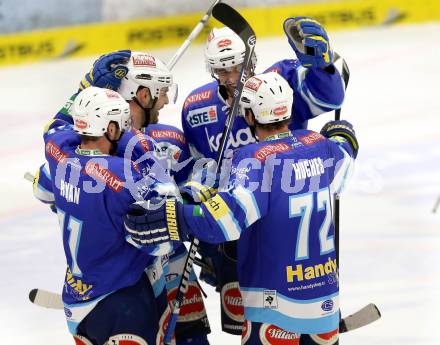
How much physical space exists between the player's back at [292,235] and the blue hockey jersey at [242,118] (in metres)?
0.43

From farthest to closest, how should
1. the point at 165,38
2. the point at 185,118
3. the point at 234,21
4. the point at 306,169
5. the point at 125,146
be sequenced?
the point at 165,38 → the point at 185,118 → the point at 234,21 → the point at 125,146 → the point at 306,169

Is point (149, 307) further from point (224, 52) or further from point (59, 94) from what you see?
point (59, 94)

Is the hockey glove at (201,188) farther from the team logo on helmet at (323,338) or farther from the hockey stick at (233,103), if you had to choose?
the team logo on helmet at (323,338)

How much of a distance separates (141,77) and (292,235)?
98 centimetres

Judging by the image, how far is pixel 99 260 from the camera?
3.89 m

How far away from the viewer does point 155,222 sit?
3.71m

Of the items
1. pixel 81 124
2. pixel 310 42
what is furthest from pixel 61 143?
pixel 310 42

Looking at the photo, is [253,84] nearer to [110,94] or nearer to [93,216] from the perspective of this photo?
[110,94]

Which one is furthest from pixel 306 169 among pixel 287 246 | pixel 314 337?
pixel 314 337

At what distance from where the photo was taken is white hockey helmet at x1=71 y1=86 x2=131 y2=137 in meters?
3.80

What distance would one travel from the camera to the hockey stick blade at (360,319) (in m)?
4.75

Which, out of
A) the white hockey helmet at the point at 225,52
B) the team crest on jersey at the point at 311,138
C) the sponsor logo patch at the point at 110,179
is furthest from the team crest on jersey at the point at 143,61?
the team crest on jersey at the point at 311,138

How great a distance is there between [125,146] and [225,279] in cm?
91

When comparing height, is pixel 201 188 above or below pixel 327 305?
above
